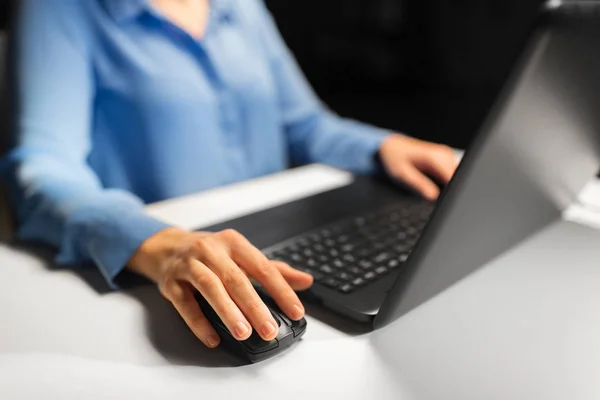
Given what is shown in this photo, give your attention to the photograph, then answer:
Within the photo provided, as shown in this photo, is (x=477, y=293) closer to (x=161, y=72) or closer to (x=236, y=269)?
(x=236, y=269)

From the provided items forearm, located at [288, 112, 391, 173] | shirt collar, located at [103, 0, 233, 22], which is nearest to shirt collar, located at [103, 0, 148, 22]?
shirt collar, located at [103, 0, 233, 22]

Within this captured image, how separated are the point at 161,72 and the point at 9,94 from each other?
0.69ft

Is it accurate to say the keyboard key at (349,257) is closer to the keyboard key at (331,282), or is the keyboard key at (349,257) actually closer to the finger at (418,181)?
the keyboard key at (331,282)

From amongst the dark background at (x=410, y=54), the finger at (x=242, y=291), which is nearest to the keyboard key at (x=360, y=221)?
the finger at (x=242, y=291)

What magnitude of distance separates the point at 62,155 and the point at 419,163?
498mm

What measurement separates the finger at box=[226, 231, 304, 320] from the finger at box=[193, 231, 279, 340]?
12 millimetres

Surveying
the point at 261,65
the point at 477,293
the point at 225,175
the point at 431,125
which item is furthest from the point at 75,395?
the point at 431,125

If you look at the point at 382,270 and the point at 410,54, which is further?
the point at 410,54

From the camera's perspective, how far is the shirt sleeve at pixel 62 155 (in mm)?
646

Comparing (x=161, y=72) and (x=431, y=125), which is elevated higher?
(x=161, y=72)

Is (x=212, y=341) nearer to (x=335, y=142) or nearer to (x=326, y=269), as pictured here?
(x=326, y=269)

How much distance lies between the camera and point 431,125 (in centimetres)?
220

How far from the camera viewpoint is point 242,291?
51 cm

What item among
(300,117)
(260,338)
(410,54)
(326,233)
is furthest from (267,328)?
(410,54)
